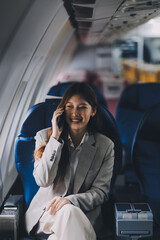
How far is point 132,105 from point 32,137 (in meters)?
1.73

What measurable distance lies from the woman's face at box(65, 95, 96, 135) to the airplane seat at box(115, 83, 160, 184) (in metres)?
1.39

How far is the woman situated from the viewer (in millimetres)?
2326

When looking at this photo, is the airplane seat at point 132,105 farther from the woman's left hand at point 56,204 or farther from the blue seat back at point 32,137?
the woman's left hand at point 56,204

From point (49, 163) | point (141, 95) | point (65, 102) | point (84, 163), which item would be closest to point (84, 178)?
point (84, 163)

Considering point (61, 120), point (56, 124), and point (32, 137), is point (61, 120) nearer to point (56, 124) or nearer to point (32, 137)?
point (56, 124)

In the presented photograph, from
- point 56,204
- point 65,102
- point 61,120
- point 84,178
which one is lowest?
point 56,204

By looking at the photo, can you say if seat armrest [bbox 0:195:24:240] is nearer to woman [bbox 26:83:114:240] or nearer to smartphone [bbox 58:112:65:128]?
woman [bbox 26:83:114:240]

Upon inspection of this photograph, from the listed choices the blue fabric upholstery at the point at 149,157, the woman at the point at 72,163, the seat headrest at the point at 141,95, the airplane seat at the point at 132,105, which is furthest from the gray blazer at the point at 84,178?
the seat headrest at the point at 141,95

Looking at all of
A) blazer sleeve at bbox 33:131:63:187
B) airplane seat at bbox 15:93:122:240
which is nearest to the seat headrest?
airplane seat at bbox 15:93:122:240

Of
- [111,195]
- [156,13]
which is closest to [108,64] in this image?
[156,13]

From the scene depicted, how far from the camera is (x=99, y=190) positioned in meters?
2.38

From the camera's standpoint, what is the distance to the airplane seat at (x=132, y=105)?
3.85 meters

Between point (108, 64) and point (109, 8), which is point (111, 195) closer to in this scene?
point (109, 8)

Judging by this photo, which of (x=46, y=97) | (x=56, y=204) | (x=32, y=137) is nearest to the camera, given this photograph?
(x=56, y=204)
